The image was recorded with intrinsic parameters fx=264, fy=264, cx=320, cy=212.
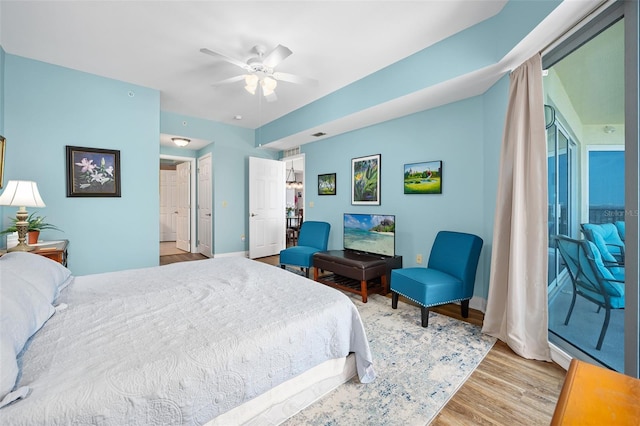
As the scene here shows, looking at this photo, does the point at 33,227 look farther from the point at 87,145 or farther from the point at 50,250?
the point at 87,145

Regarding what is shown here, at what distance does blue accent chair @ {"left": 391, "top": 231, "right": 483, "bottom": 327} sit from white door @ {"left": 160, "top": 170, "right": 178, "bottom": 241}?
6.73m

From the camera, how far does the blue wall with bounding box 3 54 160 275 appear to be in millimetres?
2965

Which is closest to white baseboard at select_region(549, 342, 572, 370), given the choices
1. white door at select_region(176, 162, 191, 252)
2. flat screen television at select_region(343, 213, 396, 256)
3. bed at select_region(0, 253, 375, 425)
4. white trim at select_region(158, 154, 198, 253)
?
bed at select_region(0, 253, 375, 425)

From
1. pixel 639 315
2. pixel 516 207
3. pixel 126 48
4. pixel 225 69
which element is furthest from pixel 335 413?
pixel 126 48

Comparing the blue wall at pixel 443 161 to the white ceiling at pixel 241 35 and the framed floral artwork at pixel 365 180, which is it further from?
the white ceiling at pixel 241 35

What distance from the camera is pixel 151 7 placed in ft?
7.25

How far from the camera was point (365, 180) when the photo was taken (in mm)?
4211

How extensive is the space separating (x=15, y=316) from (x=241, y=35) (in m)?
2.63

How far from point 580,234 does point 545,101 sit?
114cm

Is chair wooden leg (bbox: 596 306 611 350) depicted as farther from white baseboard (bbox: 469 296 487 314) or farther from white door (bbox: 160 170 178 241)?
white door (bbox: 160 170 178 241)

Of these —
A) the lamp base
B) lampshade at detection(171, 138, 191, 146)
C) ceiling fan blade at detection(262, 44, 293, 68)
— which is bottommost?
the lamp base

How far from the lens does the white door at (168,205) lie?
7.47 m

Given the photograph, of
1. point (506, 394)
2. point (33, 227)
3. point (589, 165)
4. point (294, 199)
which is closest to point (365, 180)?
point (589, 165)

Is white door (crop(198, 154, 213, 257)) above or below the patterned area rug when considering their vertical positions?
above
